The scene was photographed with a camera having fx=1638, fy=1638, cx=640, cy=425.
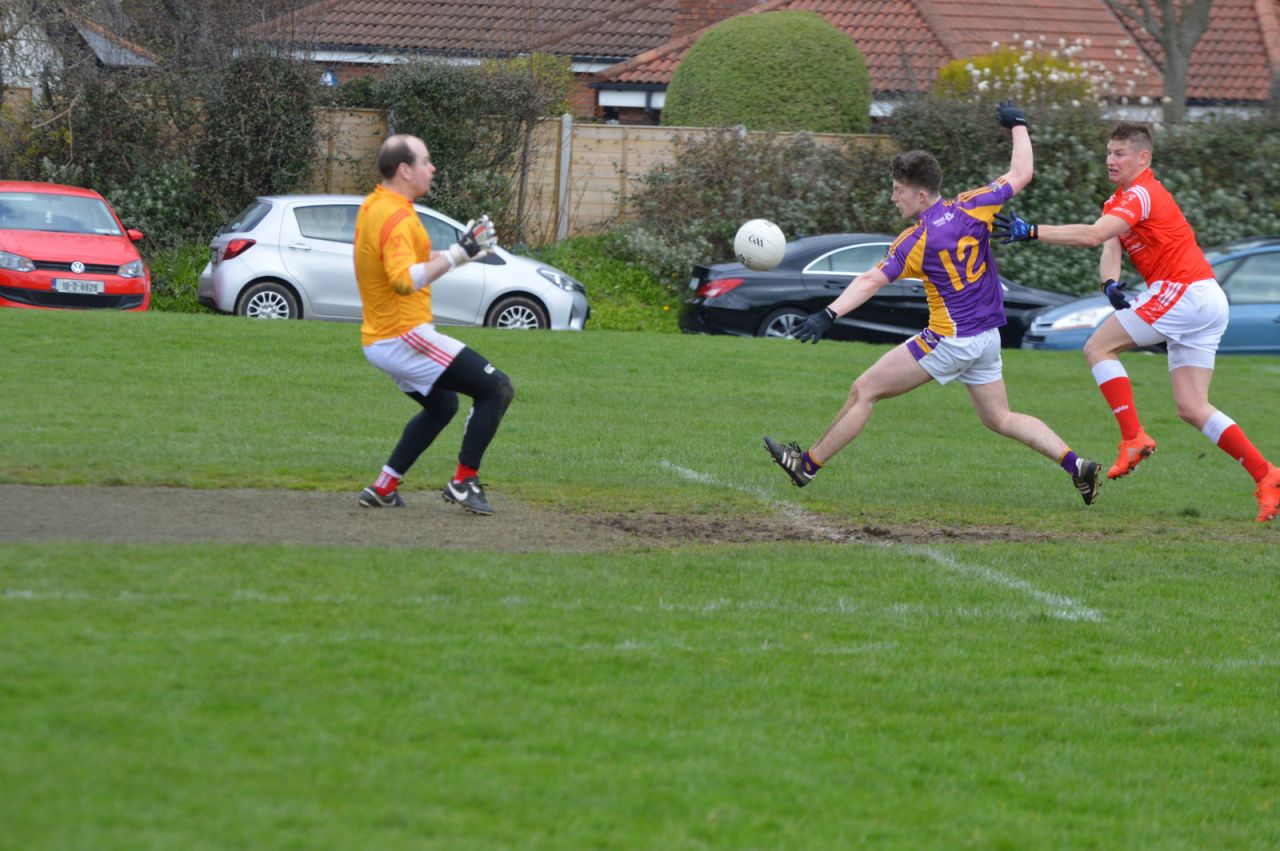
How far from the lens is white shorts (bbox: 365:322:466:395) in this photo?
8117mm

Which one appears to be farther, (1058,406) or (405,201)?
(1058,406)

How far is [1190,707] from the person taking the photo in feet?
19.4

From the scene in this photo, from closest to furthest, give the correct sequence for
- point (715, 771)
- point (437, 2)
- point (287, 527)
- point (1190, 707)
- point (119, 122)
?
point (715, 771) → point (1190, 707) → point (287, 527) → point (119, 122) → point (437, 2)

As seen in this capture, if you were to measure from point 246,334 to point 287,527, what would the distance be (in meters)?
8.26

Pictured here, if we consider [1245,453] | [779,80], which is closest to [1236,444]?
[1245,453]

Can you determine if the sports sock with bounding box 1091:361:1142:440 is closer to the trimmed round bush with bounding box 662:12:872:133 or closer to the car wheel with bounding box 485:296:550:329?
the car wheel with bounding box 485:296:550:329

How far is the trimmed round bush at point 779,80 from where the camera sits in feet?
86.8

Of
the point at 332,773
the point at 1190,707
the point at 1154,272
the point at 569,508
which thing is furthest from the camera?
the point at 1154,272

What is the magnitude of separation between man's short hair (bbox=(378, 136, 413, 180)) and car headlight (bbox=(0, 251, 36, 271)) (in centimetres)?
1137

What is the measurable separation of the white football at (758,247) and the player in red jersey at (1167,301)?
3.03 meters

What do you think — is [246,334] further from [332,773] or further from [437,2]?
[437,2]

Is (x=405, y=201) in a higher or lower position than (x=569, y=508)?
higher

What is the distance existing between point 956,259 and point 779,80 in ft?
59.0

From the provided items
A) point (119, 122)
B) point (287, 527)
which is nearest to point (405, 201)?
point (287, 527)
